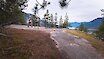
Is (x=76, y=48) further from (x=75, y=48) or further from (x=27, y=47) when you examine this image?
(x=27, y=47)

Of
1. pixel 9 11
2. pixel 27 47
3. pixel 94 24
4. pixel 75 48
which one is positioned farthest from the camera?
pixel 94 24

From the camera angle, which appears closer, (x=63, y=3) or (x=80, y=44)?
(x=63, y=3)

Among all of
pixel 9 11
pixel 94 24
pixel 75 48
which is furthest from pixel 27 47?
pixel 94 24

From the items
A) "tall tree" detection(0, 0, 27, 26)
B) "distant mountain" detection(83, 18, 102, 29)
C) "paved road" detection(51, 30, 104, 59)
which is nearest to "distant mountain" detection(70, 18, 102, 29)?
"distant mountain" detection(83, 18, 102, 29)

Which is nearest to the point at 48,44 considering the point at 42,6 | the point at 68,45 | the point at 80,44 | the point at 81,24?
the point at 68,45

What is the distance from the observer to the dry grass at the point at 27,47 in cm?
1833

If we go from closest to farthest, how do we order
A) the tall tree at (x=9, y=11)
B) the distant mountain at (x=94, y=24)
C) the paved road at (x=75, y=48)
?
the tall tree at (x=9, y=11), the paved road at (x=75, y=48), the distant mountain at (x=94, y=24)

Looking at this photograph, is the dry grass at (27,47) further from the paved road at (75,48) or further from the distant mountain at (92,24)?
the distant mountain at (92,24)

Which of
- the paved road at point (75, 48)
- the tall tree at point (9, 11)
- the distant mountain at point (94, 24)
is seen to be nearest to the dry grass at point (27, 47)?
the paved road at point (75, 48)

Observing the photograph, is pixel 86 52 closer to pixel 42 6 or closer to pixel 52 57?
Result: pixel 52 57

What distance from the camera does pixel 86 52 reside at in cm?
2073

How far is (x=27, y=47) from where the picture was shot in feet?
65.4

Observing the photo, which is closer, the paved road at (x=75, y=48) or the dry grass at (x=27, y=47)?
the dry grass at (x=27, y=47)

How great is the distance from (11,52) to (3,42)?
205 cm
